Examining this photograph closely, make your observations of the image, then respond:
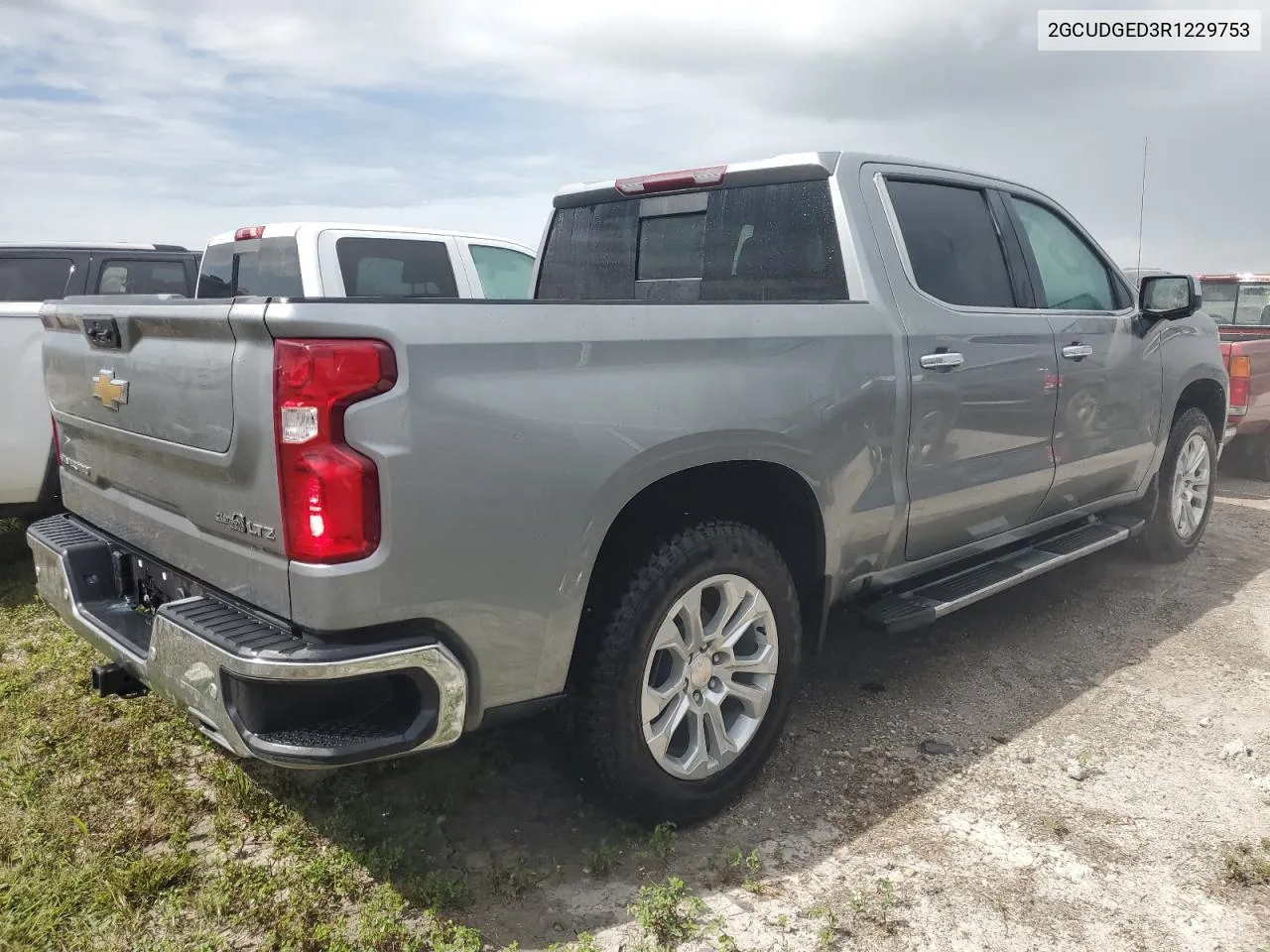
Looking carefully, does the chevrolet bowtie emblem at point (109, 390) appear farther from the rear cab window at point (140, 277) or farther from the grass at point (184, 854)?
the rear cab window at point (140, 277)

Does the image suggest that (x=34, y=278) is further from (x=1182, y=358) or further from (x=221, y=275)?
(x=1182, y=358)

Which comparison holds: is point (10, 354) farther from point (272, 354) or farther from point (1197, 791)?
point (1197, 791)

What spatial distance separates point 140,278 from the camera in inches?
257

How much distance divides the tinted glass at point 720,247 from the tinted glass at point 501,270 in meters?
3.15

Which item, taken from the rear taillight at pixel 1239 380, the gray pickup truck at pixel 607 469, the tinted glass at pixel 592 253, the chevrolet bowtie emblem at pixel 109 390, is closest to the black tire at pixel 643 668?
the gray pickup truck at pixel 607 469

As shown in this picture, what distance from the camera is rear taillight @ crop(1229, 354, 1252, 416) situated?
6.89m

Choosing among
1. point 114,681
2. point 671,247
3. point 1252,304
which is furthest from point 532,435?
point 1252,304

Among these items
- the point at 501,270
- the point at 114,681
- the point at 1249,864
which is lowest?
the point at 1249,864

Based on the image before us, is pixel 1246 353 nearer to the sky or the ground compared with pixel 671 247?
nearer to the ground

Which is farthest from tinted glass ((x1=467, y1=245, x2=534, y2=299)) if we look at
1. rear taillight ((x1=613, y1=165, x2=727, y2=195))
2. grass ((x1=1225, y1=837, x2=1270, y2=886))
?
grass ((x1=1225, y1=837, x2=1270, y2=886))

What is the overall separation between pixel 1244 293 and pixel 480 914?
9707 millimetres

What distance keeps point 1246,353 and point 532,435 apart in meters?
6.42

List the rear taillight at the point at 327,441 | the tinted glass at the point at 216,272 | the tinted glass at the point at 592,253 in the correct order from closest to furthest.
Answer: the rear taillight at the point at 327,441 → the tinted glass at the point at 592,253 → the tinted glass at the point at 216,272

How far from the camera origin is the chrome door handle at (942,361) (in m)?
3.33
